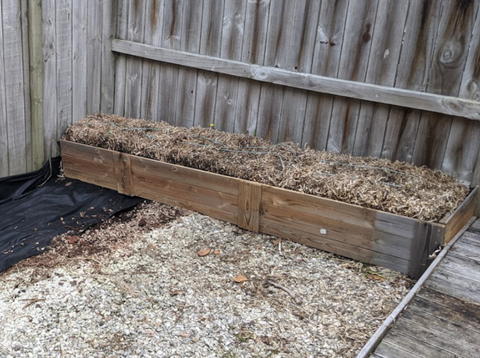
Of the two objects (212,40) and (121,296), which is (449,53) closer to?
(212,40)

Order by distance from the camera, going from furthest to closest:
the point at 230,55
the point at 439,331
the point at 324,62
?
the point at 230,55 → the point at 324,62 → the point at 439,331

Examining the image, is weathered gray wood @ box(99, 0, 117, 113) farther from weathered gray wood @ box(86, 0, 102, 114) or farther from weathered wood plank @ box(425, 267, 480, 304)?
weathered wood plank @ box(425, 267, 480, 304)

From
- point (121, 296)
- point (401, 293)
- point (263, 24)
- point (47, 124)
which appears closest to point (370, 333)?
point (401, 293)

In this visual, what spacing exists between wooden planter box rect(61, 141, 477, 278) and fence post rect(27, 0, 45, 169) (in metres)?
0.23

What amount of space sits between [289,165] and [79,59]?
230 cm

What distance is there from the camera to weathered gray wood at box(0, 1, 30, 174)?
4102 millimetres

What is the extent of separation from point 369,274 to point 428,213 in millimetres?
552

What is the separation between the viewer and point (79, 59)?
15.9ft

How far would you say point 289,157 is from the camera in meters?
4.16

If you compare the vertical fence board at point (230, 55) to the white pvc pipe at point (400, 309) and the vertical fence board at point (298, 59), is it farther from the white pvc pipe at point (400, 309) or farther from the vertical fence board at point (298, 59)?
the white pvc pipe at point (400, 309)

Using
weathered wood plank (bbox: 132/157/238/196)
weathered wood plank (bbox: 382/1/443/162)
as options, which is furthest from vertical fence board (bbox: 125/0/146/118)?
weathered wood plank (bbox: 382/1/443/162)

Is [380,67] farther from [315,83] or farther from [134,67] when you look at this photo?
[134,67]

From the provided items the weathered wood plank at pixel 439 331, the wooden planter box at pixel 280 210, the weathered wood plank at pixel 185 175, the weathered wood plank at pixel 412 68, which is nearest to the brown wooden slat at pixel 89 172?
the wooden planter box at pixel 280 210

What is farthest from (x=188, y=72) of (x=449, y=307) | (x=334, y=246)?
→ (x=449, y=307)
